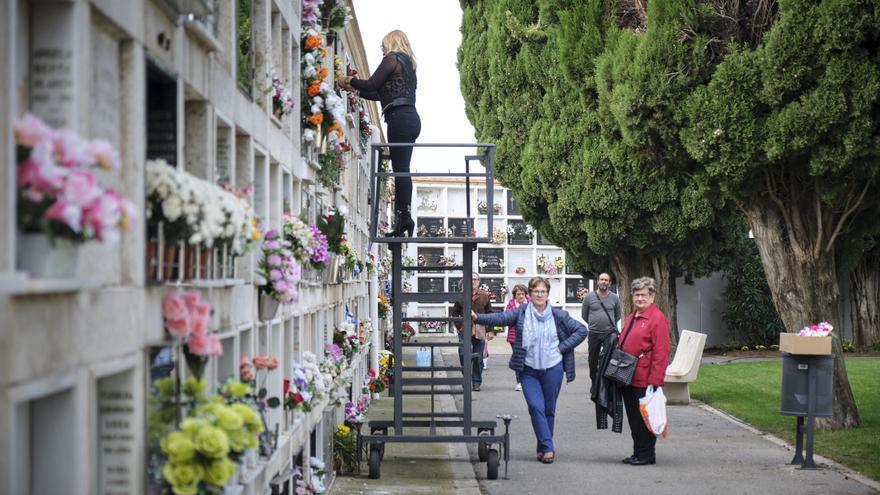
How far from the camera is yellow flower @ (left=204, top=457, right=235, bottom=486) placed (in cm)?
432

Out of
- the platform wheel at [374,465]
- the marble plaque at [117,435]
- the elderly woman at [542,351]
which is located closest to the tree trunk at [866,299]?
the elderly woman at [542,351]

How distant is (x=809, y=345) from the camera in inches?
446

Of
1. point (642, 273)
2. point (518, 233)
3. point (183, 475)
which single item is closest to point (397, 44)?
point (183, 475)

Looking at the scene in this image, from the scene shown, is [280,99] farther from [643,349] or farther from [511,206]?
[511,206]

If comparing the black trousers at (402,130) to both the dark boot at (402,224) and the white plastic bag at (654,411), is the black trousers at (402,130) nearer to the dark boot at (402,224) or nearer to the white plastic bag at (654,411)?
the dark boot at (402,224)

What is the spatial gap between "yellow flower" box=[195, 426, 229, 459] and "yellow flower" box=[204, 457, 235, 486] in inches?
1.3

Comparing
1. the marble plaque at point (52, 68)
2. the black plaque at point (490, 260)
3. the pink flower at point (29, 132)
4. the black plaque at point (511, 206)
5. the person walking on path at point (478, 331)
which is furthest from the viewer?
the black plaque at point (511, 206)

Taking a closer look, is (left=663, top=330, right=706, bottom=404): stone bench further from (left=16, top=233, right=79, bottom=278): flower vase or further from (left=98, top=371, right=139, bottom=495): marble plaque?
(left=16, top=233, right=79, bottom=278): flower vase

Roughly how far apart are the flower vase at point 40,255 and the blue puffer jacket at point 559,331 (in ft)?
28.2

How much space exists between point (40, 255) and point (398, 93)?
28.8 feet

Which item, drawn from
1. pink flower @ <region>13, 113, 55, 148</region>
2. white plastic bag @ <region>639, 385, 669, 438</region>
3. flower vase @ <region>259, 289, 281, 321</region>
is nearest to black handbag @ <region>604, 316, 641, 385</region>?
white plastic bag @ <region>639, 385, 669, 438</region>

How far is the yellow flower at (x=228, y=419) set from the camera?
14.6ft

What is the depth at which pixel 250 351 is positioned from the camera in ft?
22.4

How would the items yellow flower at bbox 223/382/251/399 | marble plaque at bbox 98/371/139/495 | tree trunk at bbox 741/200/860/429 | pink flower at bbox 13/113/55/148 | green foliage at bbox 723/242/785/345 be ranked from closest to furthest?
pink flower at bbox 13/113/55/148
marble plaque at bbox 98/371/139/495
yellow flower at bbox 223/382/251/399
tree trunk at bbox 741/200/860/429
green foliage at bbox 723/242/785/345
